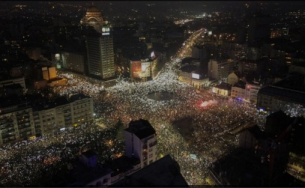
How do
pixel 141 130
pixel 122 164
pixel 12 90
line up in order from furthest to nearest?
pixel 12 90 < pixel 141 130 < pixel 122 164

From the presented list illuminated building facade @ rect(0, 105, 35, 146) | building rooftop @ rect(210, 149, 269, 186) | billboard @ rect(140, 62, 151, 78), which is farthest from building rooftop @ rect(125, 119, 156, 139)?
billboard @ rect(140, 62, 151, 78)

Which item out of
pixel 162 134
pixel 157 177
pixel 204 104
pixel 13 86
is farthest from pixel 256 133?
pixel 13 86

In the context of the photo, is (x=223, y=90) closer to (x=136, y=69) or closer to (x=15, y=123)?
(x=136, y=69)

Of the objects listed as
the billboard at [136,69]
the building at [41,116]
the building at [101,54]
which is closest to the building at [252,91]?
the building at [41,116]

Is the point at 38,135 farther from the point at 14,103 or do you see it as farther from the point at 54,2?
the point at 54,2

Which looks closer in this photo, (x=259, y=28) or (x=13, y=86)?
(x=13, y=86)

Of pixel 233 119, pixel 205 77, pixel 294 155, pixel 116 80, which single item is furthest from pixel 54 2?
pixel 294 155
